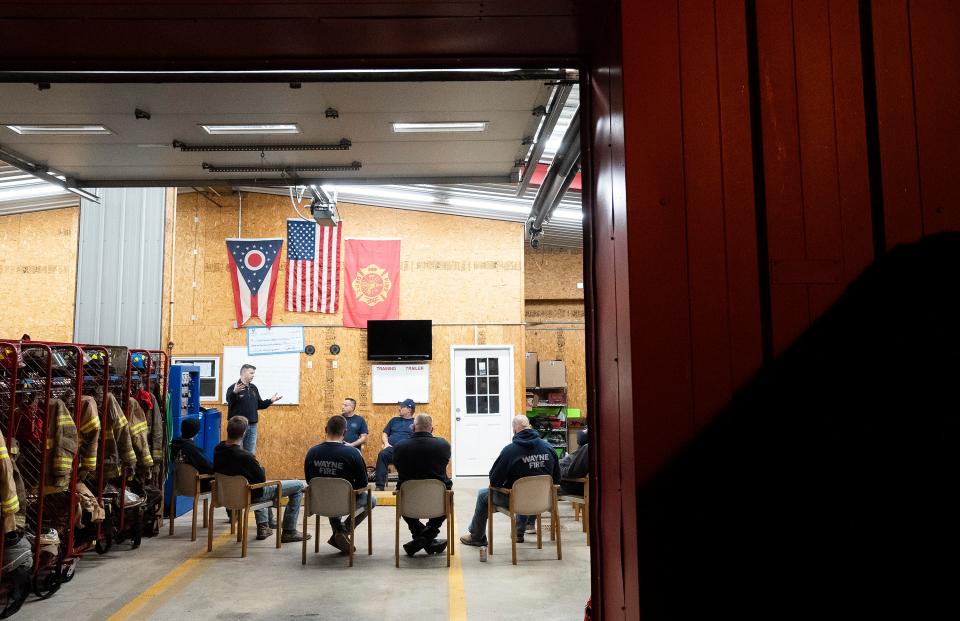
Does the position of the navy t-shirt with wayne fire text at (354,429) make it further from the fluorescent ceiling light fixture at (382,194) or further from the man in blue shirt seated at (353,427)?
the fluorescent ceiling light fixture at (382,194)

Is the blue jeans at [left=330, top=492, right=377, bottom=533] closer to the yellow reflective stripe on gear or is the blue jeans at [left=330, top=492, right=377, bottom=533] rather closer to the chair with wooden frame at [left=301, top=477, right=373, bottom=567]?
the chair with wooden frame at [left=301, top=477, right=373, bottom=567]

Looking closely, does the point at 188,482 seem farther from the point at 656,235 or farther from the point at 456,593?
the point at 656,235

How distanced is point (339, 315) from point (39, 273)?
5619 millimetres

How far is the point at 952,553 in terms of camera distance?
1.38m

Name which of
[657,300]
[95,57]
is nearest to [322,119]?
[95,57]

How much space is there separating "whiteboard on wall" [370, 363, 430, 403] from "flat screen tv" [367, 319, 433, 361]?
0.63 feet

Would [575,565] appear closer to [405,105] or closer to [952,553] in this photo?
[405,105]

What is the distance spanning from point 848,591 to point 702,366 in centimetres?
73

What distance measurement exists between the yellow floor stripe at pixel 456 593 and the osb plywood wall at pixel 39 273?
30.9ft

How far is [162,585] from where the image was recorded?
5.18 m

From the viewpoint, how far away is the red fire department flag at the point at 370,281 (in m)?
11.5

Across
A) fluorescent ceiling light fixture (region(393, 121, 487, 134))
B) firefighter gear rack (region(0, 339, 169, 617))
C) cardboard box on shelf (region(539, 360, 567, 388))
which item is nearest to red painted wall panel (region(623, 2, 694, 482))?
fluorescent ceiling light fixture (region(393, 121, 487, 134))

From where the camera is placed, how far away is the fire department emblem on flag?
11.6 m

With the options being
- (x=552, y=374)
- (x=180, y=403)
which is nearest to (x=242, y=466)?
(x=180, y=403)
